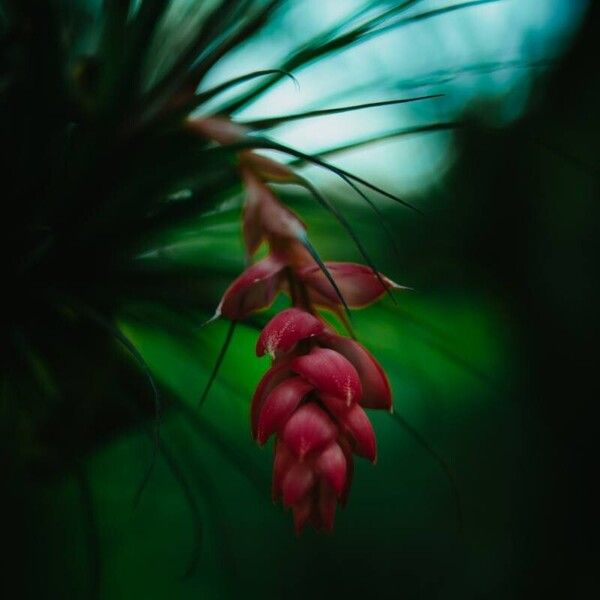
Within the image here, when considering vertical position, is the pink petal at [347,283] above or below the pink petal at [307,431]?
above

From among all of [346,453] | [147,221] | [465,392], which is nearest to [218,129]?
[147,221]

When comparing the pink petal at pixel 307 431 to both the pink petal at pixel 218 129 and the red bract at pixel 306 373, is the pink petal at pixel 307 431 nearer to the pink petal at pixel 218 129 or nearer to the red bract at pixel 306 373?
the red bract at pixel 306 373

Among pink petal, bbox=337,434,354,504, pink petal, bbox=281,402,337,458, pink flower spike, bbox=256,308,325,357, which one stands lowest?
pink petal, bbox=337,434,354,504

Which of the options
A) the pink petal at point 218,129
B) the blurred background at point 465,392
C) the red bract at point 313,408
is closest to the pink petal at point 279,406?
the red bract at point 313,408

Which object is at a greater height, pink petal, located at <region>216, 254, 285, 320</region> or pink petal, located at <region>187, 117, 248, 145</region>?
pink petal, located at <region>187, 117, 248, 145</region>

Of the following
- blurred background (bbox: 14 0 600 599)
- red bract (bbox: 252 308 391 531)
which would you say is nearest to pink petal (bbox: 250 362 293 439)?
red bract (bbox: 252 308 391 531)

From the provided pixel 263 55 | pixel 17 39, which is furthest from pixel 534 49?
pixel 17 39

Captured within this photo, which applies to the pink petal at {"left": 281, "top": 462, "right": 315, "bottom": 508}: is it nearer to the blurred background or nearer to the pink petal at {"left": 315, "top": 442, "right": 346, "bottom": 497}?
the pink petal at {"left": 315, "top": 442, "right": 346, "bottom": 497}
